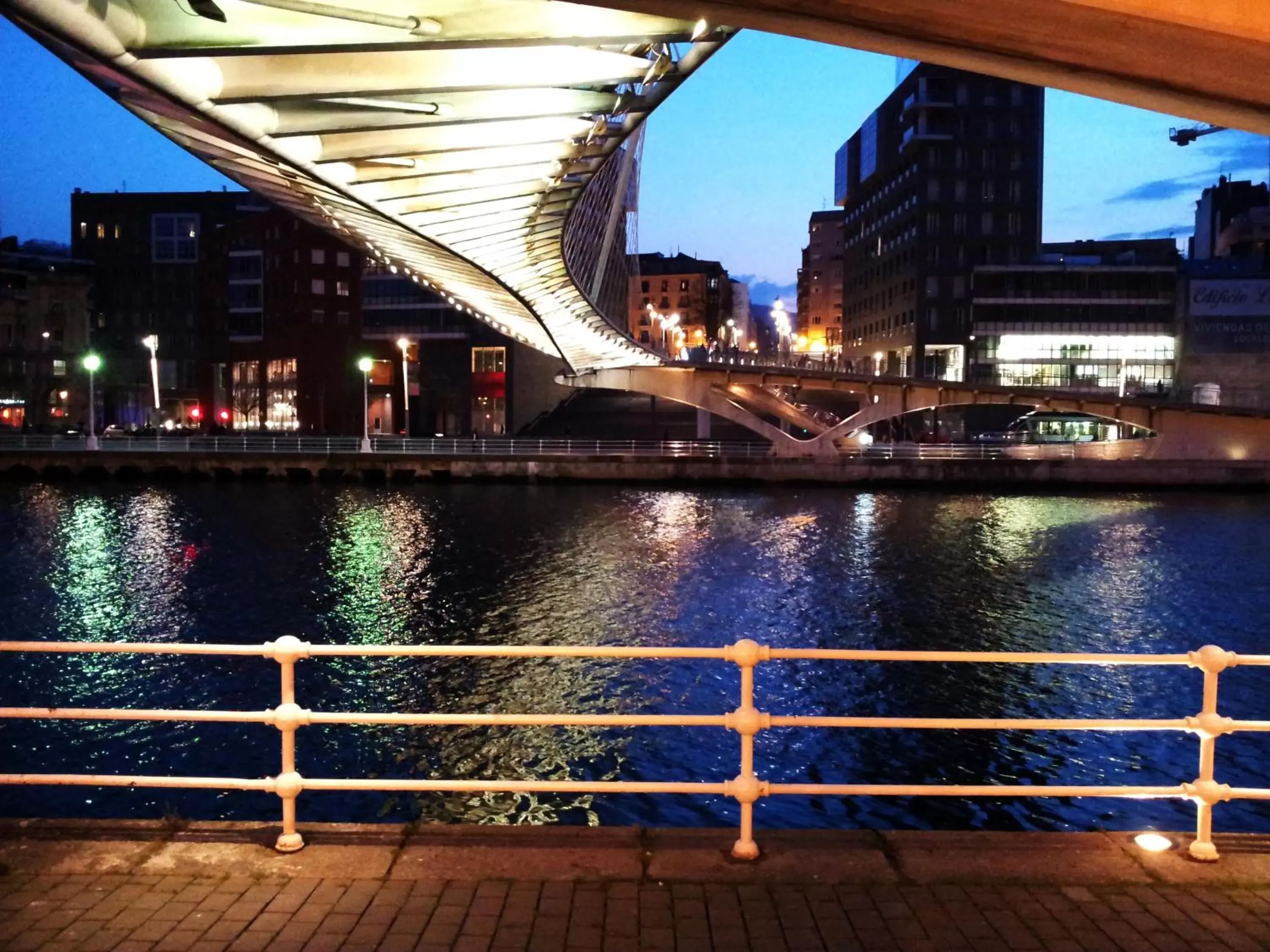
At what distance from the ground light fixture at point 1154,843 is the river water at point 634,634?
572 centimetres

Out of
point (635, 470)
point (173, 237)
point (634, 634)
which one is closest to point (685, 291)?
point (173, 237)

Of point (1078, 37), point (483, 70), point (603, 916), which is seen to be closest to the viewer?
point (603, 916)

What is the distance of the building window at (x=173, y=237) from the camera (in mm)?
92750

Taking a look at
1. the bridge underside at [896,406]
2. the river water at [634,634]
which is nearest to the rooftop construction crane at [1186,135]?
the bridge underside at [896,406]

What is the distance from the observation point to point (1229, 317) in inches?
3078

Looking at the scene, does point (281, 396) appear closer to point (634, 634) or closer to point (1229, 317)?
point (634, 634)

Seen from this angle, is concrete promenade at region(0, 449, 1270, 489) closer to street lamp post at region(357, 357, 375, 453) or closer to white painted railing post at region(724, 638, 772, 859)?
street lamp post at region(357, 357, 375, 453)

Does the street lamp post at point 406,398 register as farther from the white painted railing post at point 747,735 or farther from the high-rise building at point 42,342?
the white painted railing post at point 747,735

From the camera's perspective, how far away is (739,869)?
15.5ft

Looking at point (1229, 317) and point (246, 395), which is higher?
point (1229, 317)

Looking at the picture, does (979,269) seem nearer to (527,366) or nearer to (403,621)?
(527,366)

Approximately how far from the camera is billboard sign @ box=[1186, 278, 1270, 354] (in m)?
76.8

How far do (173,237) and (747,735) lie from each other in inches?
3921

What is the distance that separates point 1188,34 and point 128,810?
37.8ft
